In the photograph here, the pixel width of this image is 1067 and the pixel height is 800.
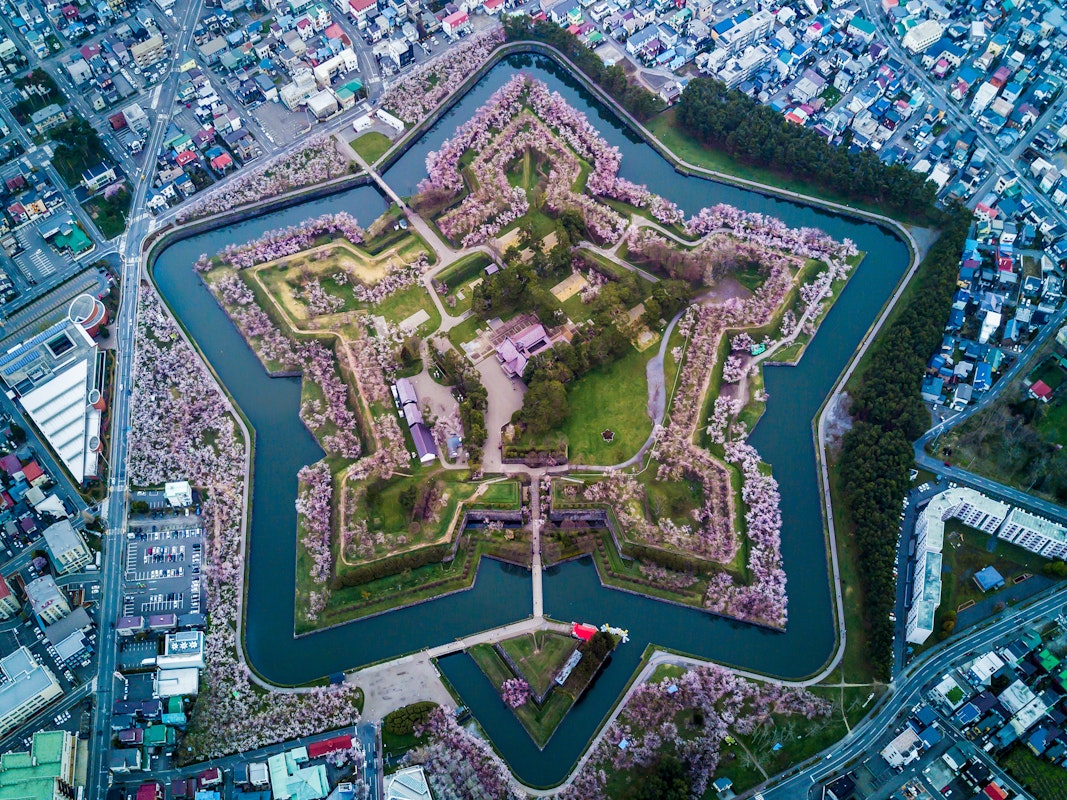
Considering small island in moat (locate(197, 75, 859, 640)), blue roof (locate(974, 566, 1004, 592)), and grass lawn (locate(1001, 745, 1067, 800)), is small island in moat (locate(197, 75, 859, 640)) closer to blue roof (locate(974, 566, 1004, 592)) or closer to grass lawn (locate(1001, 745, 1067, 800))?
blue roof (locate(974, 566, 1004, 592))

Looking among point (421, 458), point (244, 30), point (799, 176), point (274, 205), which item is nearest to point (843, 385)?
point (799, 176)

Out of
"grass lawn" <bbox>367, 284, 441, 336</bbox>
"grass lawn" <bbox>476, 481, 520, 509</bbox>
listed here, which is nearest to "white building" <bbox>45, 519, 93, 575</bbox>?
"grass lawn" <bbox>476, 481, 520, 509</bbox>

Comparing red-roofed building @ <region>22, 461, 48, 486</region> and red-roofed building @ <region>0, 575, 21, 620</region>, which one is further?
red-roofed building @ <region>22, 461, 48, 486</region>

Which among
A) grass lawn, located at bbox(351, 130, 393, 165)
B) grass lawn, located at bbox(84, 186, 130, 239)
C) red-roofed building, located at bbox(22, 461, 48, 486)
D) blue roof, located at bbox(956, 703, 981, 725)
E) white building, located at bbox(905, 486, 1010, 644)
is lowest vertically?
blue roof, located at bbox(956, 703, 981, 725)

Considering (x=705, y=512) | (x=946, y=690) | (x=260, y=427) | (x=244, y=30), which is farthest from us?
(x=244, y=30)

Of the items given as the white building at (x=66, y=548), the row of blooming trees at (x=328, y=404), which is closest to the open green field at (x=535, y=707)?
the row of blooming trees at (x=328, y=404)

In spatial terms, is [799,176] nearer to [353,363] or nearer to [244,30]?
[353,363]
